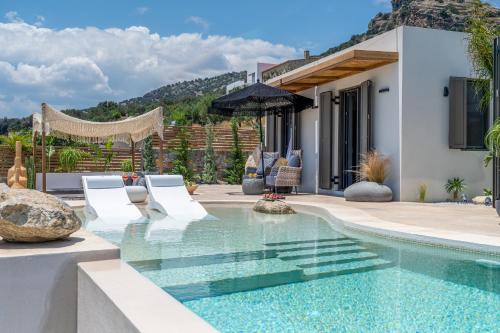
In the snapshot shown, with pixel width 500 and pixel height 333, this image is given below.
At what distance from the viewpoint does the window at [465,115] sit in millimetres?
10156

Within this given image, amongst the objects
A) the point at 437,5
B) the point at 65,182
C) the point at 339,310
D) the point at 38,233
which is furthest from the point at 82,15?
the point at 437,5

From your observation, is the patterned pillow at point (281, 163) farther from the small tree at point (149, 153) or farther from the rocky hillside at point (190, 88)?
the rocky hillside at point (190, 88)

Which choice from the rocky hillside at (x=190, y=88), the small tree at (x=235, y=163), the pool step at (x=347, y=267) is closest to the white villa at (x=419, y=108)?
the pool step at (x=347, y=267)

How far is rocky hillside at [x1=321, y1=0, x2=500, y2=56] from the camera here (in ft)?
118

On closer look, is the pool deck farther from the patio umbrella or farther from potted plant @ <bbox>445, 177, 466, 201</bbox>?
the patio umbrella

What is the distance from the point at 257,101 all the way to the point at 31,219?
9040 millimetres

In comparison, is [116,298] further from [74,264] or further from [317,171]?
[317,171]

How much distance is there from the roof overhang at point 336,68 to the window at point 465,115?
4.94ft

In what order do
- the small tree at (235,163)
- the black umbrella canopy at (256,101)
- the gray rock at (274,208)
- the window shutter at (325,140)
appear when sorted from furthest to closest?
the small tree at (235,163) < the window shutter at (325,140) < the black umbrella canopy at (256,101) < the gray rock at (274,208)

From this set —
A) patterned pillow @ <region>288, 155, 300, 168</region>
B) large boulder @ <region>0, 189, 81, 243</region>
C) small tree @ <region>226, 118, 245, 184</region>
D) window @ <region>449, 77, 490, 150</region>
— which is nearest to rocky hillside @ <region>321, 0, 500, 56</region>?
small tree @ <region>226, 118, 245, 184</region>

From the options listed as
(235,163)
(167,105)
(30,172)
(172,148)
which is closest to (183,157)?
(172,148)

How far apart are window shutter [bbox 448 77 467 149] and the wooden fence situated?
868cm

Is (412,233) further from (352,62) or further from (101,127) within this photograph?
(101,127)

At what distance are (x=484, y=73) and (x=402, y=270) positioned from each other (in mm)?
6094
